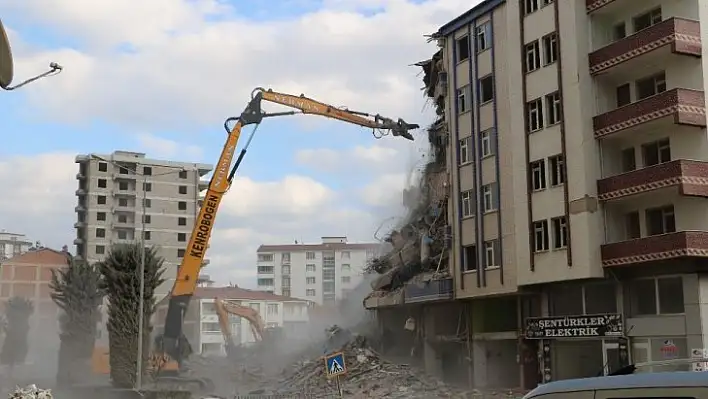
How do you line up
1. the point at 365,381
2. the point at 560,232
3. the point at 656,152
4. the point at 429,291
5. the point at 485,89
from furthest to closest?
the point at 429,291 → the point at 365,381 → the point at 485,89 → the point at 560,232 → the point at 656,152

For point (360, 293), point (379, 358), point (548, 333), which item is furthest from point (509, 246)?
point (360, 293)

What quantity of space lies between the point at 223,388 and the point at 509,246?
64.1 ft

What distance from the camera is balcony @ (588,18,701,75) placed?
28219 millimetres

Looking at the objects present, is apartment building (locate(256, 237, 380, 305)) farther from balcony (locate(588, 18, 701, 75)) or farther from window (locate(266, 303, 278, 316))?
balcony (locate(588, 18, 701, 75))

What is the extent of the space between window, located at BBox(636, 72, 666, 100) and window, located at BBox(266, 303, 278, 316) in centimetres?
9690

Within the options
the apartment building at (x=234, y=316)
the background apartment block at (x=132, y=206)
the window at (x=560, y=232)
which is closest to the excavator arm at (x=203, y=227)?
the window at (x=560, y=232)

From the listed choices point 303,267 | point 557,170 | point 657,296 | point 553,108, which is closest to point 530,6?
point 553,108

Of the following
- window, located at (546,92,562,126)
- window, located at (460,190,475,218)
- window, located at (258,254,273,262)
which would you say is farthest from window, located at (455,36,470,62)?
window, located at (258,254,273,262)

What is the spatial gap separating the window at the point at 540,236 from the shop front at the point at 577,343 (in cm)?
278

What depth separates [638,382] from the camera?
3.65 m

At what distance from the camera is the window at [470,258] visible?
125 ft

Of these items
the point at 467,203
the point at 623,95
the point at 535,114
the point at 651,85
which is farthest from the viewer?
the point at 467,203

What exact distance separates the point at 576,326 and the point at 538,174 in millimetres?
6383

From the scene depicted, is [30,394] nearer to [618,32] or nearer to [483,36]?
[618,32]
